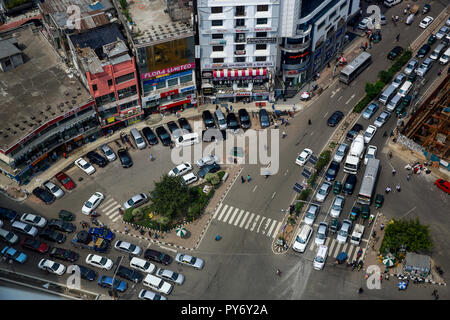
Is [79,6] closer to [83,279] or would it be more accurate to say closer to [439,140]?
[83,279]

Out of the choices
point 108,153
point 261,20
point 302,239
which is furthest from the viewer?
point 108,153

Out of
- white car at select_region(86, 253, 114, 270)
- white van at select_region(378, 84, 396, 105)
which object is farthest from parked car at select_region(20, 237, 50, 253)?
white van at select_region(378, 84, 396, 105)

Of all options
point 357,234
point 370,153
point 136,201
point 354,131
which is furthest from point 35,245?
point 354,131

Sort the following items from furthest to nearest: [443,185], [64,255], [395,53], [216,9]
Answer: [395,53] < [216,9] < [443,185] < [64,255]

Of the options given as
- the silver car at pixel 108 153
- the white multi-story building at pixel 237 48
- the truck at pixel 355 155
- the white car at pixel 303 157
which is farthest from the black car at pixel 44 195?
the truck at pixel 355 155

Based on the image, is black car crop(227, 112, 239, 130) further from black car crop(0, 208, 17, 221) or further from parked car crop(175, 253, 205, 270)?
black car crop(0, 208, 17, 221)

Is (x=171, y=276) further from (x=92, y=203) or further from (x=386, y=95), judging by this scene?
(x=386, y=95)

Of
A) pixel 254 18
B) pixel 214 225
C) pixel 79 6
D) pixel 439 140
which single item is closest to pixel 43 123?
pixel 79 6
